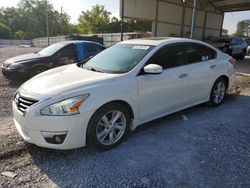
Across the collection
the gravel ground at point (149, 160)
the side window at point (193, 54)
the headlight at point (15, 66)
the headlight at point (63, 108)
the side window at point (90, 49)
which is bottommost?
the gravel ground at point (149, 160)

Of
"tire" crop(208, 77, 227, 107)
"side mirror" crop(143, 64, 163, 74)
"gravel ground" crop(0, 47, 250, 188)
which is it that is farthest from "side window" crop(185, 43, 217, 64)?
"gravel ground" crop(0, 47, 250, 188)

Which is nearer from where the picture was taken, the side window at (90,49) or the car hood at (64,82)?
the car hood at (64,82)

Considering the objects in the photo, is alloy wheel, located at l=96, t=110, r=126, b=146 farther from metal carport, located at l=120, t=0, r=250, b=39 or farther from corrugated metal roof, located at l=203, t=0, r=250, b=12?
corrugated metal roof, located at l=203, t=0, r=250, b=12

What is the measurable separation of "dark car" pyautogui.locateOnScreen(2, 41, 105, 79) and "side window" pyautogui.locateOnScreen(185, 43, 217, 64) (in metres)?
4.73

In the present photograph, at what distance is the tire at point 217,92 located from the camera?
5375 mm

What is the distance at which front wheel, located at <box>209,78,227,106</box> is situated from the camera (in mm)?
5375

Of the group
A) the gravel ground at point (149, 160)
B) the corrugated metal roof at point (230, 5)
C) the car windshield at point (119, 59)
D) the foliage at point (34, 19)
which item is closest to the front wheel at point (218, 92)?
the gravel ground at point (149, 160)

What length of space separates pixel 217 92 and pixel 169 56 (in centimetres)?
191

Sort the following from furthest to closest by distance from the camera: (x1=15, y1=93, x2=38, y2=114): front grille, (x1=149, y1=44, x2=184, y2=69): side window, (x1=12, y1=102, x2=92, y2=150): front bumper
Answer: (x1=149, y1=44, x2=184, y2=69): side window < (x1=15, y1=93, x2=38, y2=114): front grille < (x1=12, y1=102, x2=92, y2=150): front bumper

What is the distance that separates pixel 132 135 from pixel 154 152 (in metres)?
0.65

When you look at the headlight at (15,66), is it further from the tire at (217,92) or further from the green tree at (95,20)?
the green tree at (95,20)

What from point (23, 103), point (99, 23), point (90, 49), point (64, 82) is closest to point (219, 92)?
point (64, 82)

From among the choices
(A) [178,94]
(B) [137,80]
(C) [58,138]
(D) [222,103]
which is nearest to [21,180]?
(C) [58,138]

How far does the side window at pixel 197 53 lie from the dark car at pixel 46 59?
4734mm
